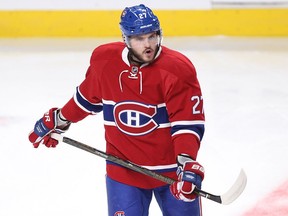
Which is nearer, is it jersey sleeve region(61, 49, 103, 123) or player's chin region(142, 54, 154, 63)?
player's chin region(142, 54, 154, 63)

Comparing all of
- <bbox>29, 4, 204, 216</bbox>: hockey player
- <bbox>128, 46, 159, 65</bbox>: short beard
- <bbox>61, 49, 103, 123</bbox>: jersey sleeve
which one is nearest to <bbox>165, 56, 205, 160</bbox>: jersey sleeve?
<bbox>29, 4, 204, 216</bbox>: hockey player

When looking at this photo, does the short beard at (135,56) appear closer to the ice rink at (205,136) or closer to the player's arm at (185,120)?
the player's arm at (185,120)

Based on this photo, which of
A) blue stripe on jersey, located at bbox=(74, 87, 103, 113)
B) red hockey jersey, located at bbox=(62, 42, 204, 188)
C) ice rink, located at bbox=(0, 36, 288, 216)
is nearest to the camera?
red hockey jersey, located at bbox=(62, 42, 204, 188)

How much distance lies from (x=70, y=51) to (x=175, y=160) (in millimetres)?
3981

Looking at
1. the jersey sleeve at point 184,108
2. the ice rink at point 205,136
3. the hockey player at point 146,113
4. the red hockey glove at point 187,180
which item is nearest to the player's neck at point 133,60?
the hockey player at point 146,113

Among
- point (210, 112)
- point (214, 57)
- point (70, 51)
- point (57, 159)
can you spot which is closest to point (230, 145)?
point (210, 112)

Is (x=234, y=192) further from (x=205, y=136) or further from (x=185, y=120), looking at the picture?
(x=205, y=136)

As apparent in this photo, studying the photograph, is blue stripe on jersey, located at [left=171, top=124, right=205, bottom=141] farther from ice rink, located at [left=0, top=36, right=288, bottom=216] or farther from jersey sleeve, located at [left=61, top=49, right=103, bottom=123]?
ice rink, located at [left=0, top=36, right=288, bottom=216]

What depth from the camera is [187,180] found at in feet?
8.25

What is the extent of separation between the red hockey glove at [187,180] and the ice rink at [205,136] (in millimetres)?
1030

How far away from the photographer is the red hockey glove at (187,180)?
2.51 m

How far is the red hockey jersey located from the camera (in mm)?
2619

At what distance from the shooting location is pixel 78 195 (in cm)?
377

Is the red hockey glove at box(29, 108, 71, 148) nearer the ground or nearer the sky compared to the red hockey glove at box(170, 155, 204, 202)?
nearer the sky
